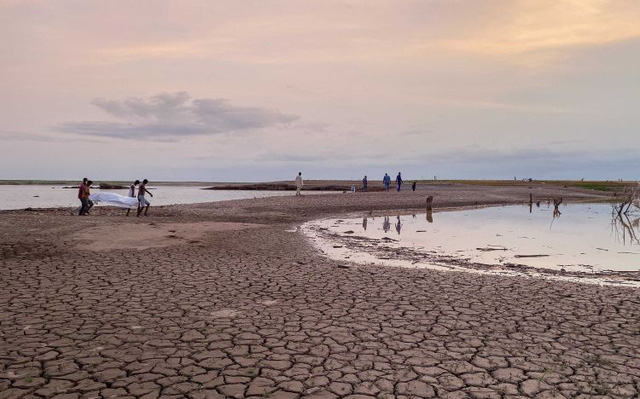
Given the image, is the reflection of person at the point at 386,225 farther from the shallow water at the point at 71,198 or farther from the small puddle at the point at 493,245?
A: the shallow water at the point at 71,198

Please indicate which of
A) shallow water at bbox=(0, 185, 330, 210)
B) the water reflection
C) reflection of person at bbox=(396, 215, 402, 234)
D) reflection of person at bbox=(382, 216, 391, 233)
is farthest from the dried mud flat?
shallow water at bbox=(0, 185, 330, 210)

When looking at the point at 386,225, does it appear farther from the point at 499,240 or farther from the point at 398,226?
the point at 499,240

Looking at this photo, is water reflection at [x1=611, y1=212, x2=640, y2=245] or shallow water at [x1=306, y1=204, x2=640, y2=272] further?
water reflection at [x1=611, y1=212, x2=640, y2=245]

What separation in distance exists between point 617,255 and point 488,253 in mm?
4807

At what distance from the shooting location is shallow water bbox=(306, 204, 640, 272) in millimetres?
15195

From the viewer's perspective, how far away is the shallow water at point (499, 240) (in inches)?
598

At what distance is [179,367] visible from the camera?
5.66 metres

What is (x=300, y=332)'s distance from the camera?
7.04 meters

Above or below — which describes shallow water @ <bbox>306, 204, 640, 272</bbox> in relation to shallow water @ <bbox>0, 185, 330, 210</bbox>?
below

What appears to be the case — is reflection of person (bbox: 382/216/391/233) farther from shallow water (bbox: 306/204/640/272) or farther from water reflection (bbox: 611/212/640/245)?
water reflection (bbox: 611/212/640/245)

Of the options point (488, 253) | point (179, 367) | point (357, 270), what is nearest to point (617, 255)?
point (488, 253)

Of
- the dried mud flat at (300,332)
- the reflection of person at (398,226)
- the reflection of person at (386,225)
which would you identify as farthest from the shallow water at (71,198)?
the dried mud flat at (300,332)

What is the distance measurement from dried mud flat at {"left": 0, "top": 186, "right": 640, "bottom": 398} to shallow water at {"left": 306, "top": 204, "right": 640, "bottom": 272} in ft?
13.1

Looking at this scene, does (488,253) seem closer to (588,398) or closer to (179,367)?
(588,398)
